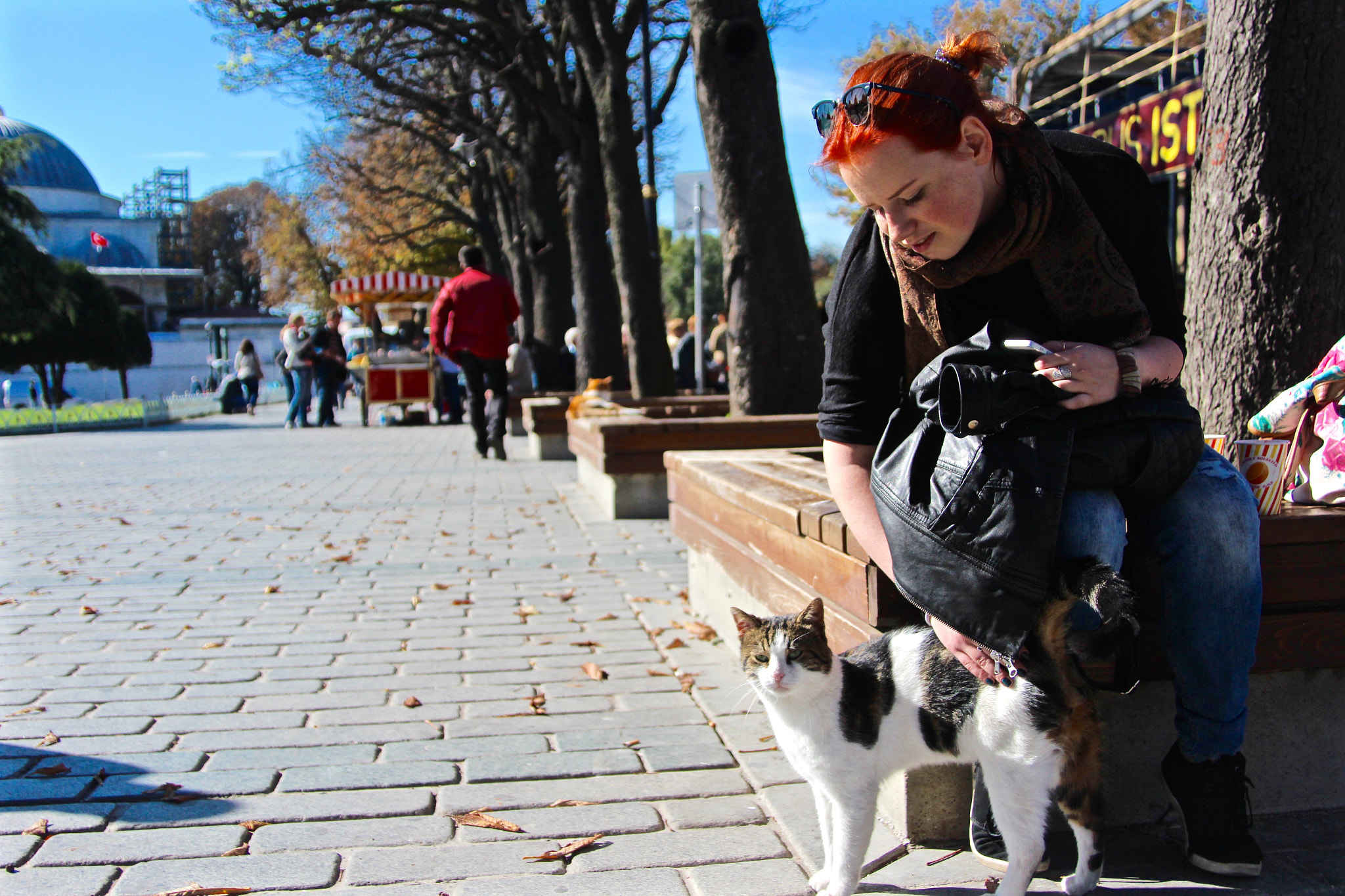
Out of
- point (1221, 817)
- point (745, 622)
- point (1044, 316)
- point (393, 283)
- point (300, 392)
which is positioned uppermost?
point (393, 283)

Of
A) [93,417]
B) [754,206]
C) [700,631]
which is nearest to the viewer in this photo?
[700,631]

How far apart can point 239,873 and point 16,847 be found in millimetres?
632

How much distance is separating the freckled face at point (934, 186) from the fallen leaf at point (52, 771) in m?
2.82

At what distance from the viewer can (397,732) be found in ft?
12.0

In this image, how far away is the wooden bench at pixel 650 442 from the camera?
22.3 feet

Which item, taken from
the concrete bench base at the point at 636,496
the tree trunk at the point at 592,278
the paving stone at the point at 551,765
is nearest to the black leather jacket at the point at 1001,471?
the paving stone at the point at 551,765

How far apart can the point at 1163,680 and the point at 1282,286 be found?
1648 mm

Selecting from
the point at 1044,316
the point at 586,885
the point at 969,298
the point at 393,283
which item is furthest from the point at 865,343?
the point at 393,283

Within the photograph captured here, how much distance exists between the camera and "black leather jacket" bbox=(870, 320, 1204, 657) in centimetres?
210

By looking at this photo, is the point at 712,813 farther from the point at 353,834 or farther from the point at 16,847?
the point at 16,847

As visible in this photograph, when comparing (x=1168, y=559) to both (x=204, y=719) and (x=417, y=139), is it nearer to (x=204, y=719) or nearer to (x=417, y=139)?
(x=204, y=719)

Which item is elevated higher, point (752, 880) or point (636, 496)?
point (636, 496)

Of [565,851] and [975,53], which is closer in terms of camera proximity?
[975,53]

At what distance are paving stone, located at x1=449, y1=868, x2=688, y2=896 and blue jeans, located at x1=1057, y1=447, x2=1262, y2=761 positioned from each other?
1.11m
